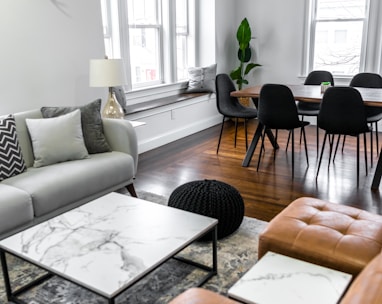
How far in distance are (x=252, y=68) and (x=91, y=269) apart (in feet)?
16.9

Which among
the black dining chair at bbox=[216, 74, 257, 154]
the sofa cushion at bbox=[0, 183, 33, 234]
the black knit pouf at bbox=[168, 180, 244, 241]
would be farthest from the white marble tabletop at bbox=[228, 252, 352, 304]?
the black dining chair at bbox=[216, 74, 257, 154]

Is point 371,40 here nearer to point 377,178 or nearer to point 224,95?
point 224,95

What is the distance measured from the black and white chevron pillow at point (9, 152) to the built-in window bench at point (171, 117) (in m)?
1.76

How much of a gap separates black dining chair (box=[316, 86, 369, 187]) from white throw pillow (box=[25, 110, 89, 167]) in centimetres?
209

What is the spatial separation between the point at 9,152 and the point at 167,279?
57.4 inches

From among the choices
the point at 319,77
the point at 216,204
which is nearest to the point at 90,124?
the point at 216,204

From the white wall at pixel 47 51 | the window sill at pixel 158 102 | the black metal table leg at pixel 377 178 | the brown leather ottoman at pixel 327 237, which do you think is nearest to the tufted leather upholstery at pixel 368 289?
the brown leather ottoman at pixel 327 237

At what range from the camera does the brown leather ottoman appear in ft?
6.34

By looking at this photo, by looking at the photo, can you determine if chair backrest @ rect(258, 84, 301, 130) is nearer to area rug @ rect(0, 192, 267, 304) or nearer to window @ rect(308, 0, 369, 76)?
area rug @ rect(0, 192, 267, 304)

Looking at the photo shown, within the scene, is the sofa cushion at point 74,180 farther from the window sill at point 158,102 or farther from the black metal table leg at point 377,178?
the black metal table leg at point 377,178

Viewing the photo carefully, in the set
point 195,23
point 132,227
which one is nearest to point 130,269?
point 132,227

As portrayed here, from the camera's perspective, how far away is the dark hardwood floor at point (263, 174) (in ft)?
11.5

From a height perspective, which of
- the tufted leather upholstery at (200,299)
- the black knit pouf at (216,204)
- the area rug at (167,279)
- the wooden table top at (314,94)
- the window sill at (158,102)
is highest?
the wooden table top at (314,94)

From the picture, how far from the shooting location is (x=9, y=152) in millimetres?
2955
